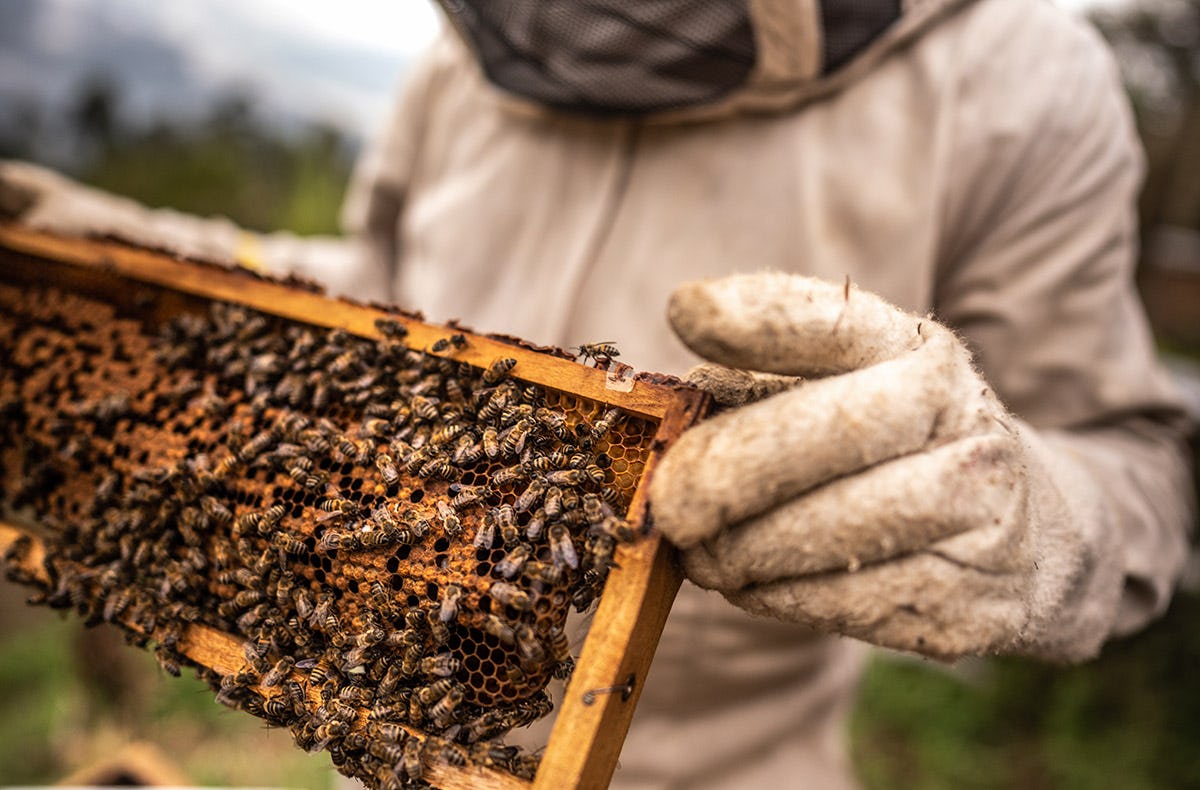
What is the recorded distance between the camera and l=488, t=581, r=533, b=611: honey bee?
1.57 m

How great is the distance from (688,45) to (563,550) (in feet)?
5.82

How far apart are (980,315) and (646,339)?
4.00 feet

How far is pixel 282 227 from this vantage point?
914 cm

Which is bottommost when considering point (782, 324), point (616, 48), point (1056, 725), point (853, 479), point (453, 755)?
point (1056, 725)

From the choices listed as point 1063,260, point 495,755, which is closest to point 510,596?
point 495,755

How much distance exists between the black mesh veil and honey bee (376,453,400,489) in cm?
158

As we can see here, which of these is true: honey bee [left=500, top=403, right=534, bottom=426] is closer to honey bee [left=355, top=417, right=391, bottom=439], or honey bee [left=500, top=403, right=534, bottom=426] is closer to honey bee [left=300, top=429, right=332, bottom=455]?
honey bee [left=355, top=417, right=391, bottom=439]

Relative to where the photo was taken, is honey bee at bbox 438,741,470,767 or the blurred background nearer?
honey bee at bbox 438,741,470,767

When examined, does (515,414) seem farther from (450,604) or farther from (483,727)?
(483,727)

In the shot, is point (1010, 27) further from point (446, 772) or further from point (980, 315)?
point (446, 772)

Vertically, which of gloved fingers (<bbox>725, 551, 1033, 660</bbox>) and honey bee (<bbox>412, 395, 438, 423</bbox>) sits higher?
honey bee (<bbox>412, 395, 438, 423</bbox>)

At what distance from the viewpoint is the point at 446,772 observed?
1.56 metres

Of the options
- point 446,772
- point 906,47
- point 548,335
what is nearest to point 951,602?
point 446,772

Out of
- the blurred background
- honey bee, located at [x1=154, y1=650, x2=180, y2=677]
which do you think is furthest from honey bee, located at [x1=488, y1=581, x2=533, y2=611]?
the blurred background
